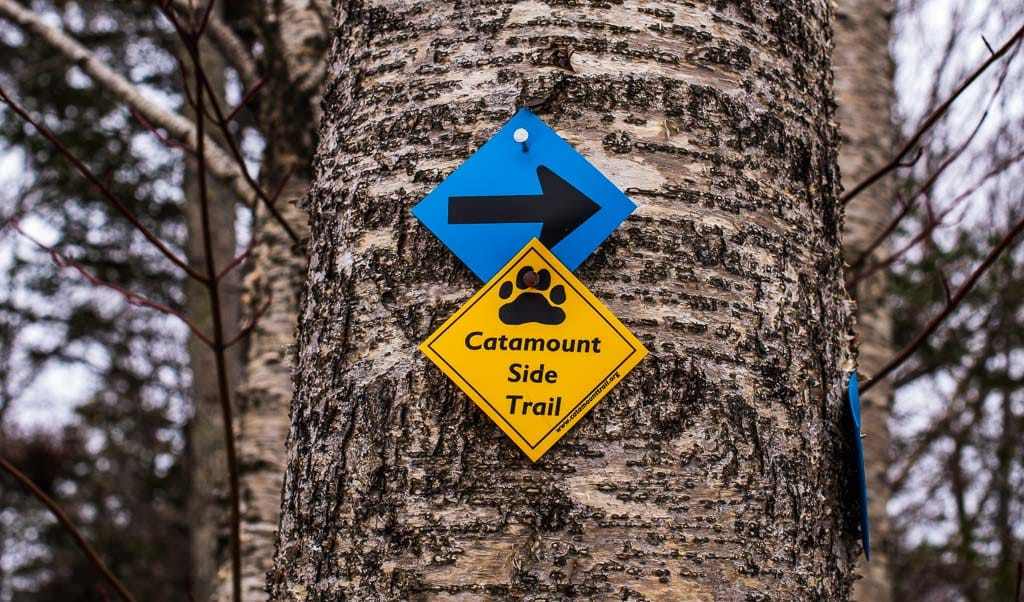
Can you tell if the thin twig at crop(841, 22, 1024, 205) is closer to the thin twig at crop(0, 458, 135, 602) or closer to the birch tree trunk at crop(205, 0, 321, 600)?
the thin twig at crop(0, 458, 135, 602)

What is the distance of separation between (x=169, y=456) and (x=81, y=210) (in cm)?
493

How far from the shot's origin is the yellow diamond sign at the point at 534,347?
999 mm

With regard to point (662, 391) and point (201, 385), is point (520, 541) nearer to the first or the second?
point (662, 391)

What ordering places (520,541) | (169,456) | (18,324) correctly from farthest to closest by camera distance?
(169,456), (18,324), (520,541)

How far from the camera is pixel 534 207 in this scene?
3.46ft

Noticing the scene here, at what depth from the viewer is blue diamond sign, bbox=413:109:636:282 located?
1028 millimetres

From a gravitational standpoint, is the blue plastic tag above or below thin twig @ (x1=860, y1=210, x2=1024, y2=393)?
below

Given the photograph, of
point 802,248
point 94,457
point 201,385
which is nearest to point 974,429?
point 201,385

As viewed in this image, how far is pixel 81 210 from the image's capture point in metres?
10.6

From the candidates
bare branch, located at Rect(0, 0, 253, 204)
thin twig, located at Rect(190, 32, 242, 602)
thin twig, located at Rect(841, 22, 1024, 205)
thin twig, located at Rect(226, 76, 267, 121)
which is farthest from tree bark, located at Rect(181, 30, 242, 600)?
thin twig, located at Rect(841, 22, 1024, 205)

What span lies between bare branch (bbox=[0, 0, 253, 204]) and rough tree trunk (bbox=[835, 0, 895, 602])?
2.41 metres

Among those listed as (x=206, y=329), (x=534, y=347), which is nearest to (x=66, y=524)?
(x=534, y=347)

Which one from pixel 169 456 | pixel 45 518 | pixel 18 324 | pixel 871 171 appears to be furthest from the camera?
pixel 169 456

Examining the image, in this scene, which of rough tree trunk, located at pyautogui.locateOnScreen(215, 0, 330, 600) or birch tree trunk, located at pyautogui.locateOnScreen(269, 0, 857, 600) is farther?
rough tree trunk, located at pyautogui.locateOnScreen(215, 0, 330, 600)
